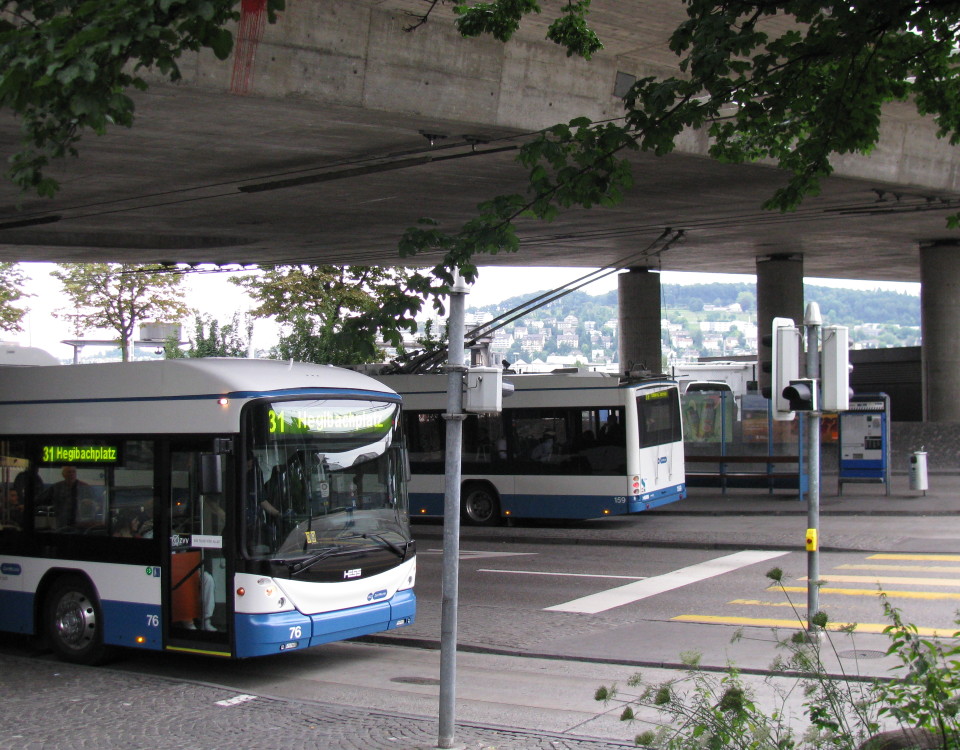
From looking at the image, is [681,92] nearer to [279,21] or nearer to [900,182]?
[279,21]

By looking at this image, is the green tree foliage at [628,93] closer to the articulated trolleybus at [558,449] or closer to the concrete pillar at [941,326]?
the articulated trolleybus at [558,449]

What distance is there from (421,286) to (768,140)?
414 cm

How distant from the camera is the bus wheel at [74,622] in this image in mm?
10914

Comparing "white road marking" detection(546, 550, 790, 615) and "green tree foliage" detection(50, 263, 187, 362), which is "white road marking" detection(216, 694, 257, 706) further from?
"green tree foliage" detection(50, 263, 187, 362)

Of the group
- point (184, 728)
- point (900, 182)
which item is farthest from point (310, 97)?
point (900, 182)

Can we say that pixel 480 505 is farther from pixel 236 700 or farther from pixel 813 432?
pixel 236 700

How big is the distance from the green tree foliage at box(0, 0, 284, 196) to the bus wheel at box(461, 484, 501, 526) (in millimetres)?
17942

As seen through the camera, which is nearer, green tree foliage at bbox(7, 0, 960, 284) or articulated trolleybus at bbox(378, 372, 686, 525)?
green tree foliage at bbox(7, 0, 960, 284)

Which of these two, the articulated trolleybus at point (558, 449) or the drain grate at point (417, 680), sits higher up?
the articulated trolleybus at point (558, 449)

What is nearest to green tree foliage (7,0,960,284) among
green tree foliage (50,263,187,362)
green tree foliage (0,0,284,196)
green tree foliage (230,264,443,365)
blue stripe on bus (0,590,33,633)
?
green tree foliage (0,0,284,196)

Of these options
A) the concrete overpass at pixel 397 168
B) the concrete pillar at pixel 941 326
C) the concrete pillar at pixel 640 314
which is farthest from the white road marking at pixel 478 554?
the concrete pillar at pixel 941 326

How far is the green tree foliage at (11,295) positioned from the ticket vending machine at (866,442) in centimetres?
3415

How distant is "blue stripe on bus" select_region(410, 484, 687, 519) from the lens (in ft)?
71.6

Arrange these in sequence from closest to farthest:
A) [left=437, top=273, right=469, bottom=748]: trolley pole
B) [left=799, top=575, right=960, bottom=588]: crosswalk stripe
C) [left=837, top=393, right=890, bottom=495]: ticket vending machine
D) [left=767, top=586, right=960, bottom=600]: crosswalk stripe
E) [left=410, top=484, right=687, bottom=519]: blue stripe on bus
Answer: [left=437, top=273, right=469, bottom=748]: trolley pole → [left=767, top=586, right=960, bottom=600]: crosswalk stripe → [left=799, top=575, right=960, bottom=588]: crosswalk stripe → [left=410, top=484, right=687, bottom=519]: blue stripe on bus → [left=837, top=393, right=890, bottom=495]: ticket vending machine
